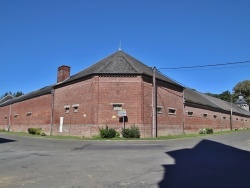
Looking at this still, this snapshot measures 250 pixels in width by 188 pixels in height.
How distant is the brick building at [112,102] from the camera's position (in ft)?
95.8

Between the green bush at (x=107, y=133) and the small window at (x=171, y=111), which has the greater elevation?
the small window at (x=171, y=111)

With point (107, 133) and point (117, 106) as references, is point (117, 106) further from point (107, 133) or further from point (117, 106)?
point (107, 133)

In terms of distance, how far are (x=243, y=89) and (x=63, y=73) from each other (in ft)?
220

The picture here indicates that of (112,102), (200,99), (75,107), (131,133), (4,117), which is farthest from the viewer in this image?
(4,117)

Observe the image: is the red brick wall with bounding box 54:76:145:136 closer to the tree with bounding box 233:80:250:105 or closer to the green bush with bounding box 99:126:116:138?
the green bush with bounding box 99:126:116:138

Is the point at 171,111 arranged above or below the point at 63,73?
below

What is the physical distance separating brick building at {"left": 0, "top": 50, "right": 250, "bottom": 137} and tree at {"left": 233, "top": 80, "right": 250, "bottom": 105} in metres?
53.2

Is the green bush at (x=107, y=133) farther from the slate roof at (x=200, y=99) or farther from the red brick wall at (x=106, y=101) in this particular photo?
the slate roof at (x=200, y=99)

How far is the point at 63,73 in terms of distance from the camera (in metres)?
38.0

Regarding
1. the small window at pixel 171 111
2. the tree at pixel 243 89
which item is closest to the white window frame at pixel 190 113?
the small window at pixel 171 111

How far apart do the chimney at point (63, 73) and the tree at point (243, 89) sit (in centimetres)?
6540

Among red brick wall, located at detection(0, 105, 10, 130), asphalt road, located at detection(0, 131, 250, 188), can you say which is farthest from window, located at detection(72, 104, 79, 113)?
red brick wall, located at detection(0, 105, 10, 130)

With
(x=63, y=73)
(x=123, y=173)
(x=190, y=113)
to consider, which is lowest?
(x=123, y=173)

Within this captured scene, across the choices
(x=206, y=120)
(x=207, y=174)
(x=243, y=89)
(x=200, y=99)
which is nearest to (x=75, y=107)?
(x=206, y=120)
